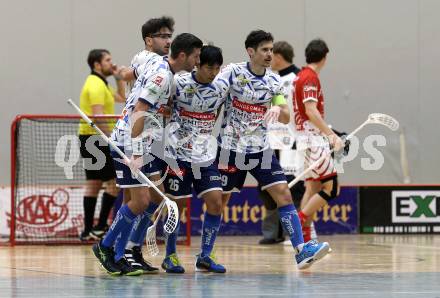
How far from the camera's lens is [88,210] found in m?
Result: 13.3

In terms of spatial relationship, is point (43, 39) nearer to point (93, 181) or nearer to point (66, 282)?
point (93, 181)

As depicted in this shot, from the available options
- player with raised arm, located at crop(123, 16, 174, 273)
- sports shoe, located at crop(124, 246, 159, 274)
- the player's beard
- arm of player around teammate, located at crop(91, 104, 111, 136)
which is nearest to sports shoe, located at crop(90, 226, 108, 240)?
arm of player around teammate, located at crop(91, 104, 111, 136)

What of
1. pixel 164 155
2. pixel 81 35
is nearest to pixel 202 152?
pixel 164 155

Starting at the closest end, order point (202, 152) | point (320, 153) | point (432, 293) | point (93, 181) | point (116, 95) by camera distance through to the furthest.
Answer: point (432, 293) < point (202, 152) < point (320, 153) < point (93, 181) < point (116, 95)

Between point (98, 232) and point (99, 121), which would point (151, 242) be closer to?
point (98, 232)

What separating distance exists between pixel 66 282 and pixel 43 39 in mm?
7242

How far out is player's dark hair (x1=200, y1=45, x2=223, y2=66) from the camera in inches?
366

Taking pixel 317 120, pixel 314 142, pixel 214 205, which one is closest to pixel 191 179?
pixel 214 205

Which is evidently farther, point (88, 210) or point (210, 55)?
point (88, 210)

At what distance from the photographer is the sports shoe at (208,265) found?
9656 mm

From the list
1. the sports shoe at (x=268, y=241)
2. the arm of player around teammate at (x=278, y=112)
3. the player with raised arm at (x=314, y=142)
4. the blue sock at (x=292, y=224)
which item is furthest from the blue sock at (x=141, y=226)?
the sports shoe at (x=268, y=241)

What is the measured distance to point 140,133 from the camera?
9.09m

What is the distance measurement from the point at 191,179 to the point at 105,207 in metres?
3.97

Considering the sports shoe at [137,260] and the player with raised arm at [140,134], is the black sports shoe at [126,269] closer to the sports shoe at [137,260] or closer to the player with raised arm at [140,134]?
the player with raised arm at [140,134]
